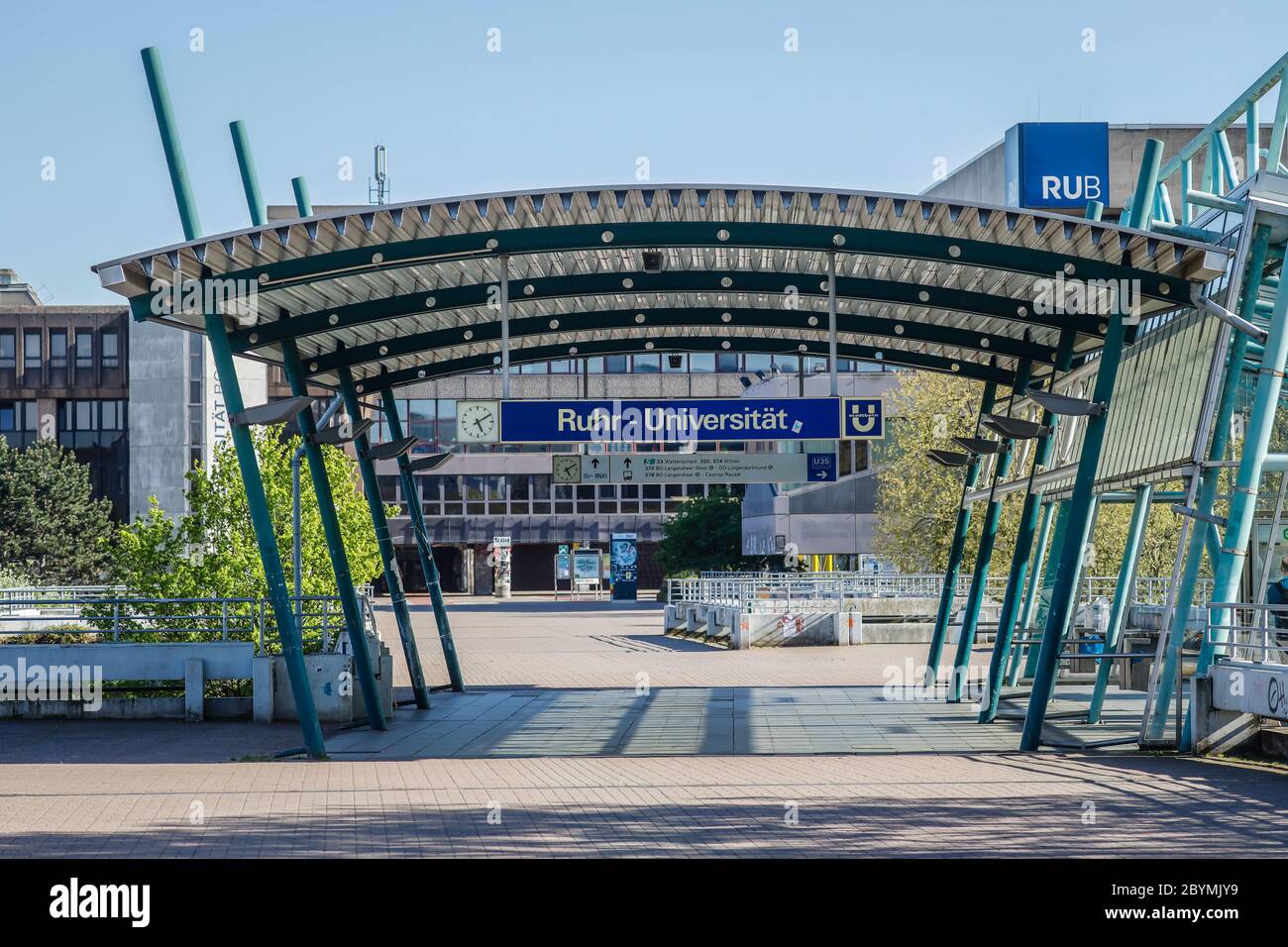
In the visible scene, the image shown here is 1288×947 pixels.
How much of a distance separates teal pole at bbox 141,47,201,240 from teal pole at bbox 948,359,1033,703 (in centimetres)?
988

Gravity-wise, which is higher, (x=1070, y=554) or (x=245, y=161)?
(x=245, y=161)

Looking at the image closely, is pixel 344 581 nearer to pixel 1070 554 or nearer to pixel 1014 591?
pixel 1014 591

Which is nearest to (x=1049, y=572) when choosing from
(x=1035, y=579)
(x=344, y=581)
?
(x=1035, y=579)

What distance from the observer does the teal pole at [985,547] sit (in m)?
18.5

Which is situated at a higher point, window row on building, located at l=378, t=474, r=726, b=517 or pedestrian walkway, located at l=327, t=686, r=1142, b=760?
window row on building, located at l=378, t=474, r=726, b=517

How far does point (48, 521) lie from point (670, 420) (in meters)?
43.3

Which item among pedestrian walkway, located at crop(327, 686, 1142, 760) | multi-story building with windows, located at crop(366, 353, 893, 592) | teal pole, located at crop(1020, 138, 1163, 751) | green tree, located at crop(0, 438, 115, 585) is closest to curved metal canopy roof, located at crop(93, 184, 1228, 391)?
teal pole, located at crop(1020, 138, 1163, 751)

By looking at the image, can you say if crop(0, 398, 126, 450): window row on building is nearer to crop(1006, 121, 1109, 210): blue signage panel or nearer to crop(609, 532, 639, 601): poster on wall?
crop(609, 532, 639, 601): poster on wall

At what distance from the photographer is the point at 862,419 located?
1552 centimetres

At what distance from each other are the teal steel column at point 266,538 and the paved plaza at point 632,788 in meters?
0.50

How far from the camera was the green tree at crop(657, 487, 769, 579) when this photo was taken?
66125mm

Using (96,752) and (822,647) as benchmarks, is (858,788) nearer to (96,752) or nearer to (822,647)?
(96,752)

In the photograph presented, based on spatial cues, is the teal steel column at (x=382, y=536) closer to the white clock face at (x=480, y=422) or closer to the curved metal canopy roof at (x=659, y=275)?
the curved metal canopy roof at (x=659, y=275)
